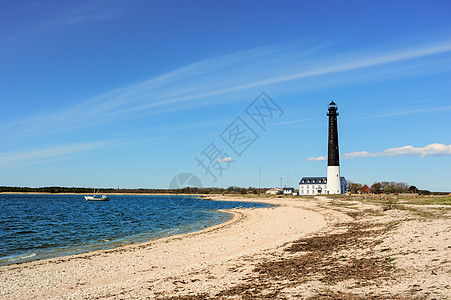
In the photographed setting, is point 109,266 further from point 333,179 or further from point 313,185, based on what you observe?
point 313,185

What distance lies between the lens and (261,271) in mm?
13477

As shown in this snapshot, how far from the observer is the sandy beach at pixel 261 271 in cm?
986

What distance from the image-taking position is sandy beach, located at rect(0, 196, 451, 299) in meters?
9.86

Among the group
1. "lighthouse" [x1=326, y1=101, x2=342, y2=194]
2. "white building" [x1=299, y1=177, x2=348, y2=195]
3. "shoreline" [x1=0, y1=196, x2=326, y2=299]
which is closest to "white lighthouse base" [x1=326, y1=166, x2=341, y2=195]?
"lighthouse" [x1=326, y1=101, x2=342, y2=194]

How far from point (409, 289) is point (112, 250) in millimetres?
19224

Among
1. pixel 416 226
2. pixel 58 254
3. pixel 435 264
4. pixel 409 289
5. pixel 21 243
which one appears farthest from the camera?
pixel 21 243

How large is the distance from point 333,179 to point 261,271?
74.5 metres

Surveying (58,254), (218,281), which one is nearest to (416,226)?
(218,281)

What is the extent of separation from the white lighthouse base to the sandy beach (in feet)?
208

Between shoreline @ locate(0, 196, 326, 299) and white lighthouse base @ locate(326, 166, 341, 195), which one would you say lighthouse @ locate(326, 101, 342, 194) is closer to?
white lighthouse base @ locate(326, 166, 341, 195)

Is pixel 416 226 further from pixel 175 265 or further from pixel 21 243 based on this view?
pixel 21 243

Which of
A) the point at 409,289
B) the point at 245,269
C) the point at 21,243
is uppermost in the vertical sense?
the point at 409,289

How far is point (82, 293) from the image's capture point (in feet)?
40.9

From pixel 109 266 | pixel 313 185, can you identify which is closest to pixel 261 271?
pixel 109 266
